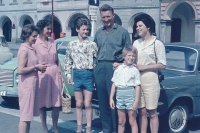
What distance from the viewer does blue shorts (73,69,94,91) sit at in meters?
6.91

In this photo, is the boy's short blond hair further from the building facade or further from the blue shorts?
the building facade

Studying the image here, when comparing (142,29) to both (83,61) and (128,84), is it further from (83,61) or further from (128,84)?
(83,61)

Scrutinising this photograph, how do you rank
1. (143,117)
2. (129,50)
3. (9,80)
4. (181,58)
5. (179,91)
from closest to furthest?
(129,50) < (143,117) < (179,91) < (181,58) < (9,80)

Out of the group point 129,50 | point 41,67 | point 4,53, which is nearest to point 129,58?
point 129,50

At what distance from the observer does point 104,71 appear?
6.71 meters

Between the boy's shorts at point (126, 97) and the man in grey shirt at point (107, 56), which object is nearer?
the boy's shorts at point (126, 97)

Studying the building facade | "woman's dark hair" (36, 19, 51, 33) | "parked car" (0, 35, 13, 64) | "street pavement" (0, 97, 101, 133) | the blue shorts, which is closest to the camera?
"woman's dark hair" (36, 19, 51, 33)

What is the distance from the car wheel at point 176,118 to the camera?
738cm

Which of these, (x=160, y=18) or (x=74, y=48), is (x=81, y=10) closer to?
(x=160, y=18)

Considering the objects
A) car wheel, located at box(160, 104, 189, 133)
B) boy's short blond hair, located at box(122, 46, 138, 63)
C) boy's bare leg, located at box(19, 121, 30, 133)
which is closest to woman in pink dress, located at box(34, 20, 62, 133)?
boy's bare leg, located at box(19, 121, 30, 133)

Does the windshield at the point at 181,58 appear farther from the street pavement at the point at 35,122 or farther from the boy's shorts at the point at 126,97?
the boy's shorts at the point at 126,97

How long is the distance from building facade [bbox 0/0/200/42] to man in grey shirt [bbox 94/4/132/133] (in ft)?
77.2

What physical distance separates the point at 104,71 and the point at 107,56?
26 centimetres

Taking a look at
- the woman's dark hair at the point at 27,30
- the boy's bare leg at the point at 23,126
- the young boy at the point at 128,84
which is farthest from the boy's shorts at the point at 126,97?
the woman's dark hair at the point at 27,30
